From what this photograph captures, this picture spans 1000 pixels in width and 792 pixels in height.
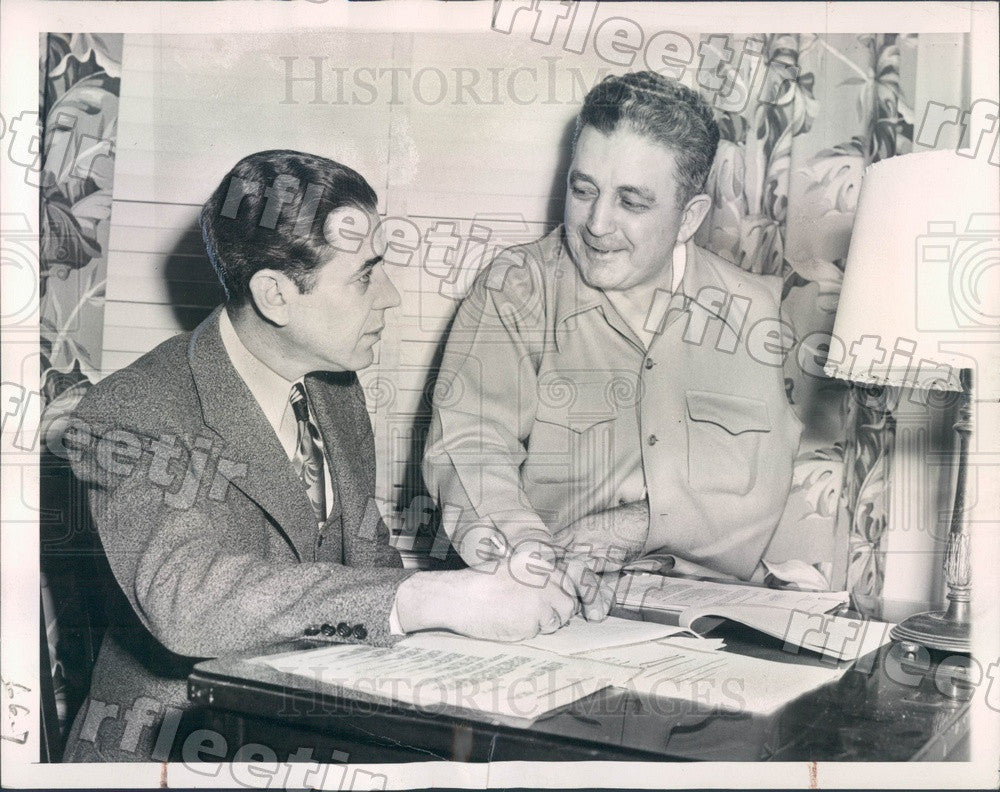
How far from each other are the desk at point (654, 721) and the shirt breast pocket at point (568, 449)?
0.39m

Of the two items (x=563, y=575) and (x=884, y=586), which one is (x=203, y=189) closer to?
(x=563, y=575)

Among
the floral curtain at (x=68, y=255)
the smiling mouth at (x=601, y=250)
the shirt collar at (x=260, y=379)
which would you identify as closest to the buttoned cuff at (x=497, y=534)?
the shirt collar at (x=260, y=379)

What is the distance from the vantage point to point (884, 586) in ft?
5.50

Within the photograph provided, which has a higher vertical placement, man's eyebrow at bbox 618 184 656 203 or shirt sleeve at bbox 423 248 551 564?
man's eyebrow at bbox 618 184 656 203

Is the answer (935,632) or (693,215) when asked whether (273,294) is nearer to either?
(693,215)

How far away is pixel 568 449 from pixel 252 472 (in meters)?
0.55

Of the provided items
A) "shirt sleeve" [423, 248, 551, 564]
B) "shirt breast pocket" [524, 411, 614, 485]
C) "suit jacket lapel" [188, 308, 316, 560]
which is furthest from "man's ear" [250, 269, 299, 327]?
"shirt breast pocket" [524, 411, 614, 485]

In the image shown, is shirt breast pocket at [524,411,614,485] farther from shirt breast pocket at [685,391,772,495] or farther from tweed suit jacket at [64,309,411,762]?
tweed suit jacket at [64,309,411,762]

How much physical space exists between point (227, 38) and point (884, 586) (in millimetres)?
1579

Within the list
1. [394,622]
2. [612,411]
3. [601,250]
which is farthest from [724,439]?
[394,622]

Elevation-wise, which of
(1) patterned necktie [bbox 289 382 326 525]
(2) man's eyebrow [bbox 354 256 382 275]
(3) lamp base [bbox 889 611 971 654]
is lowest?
(3) lamp base [bbox 889 611 971 654]

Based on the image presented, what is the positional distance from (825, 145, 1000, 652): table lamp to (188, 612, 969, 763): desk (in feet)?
0.74

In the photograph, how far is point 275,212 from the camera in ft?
5.20

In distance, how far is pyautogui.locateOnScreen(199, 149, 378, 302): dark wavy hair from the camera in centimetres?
157
